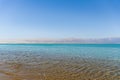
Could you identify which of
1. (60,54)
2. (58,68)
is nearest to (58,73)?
(58,68)

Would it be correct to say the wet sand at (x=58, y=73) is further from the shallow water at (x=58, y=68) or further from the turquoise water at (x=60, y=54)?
the turquoise water at (x=60, y=54)

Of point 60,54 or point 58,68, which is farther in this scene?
point 60,54

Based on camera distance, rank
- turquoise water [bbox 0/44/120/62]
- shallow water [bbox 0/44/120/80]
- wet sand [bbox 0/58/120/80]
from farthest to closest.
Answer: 1. turquoise water [bbox 0/44/120/62]
2. shallow water [bbox 0/44/120/80]
3. wet sand [bbox 0/58/120/80]

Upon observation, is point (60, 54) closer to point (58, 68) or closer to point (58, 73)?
point (58, 68)

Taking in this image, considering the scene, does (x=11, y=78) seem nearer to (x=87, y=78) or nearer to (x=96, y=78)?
(x=87, y=78)

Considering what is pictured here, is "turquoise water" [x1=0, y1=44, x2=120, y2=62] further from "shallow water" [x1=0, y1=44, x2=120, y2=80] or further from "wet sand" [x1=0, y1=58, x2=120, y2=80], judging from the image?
"wet sand" [x1=0, y1=58, x2=120, y2=80]

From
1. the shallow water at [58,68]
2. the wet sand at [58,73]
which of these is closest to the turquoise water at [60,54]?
the shallow water at [58,68]

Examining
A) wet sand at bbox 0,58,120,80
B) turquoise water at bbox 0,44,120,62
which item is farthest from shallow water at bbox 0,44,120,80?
turquoise water at bbox 0,44,120,62

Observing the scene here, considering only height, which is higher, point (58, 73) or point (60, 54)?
point (60, 54)

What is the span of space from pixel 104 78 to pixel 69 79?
7.49 ft

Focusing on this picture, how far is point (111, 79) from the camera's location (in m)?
9.01

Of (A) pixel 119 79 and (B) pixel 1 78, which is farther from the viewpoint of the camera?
(A) pixel 119 79

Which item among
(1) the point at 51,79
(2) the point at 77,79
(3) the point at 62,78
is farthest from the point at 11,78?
(2) the point at 77,79

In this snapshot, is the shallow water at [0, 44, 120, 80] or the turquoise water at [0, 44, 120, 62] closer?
the shallow water at [0, 44, 120, 80]
